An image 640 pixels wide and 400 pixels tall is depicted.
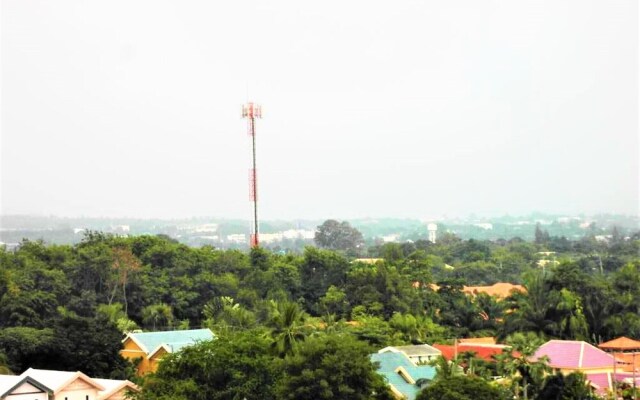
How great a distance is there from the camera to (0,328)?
3631 centimetres

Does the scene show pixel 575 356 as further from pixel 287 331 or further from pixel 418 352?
pixel 287 331

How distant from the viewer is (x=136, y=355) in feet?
→ 111

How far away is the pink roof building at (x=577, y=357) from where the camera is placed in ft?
101

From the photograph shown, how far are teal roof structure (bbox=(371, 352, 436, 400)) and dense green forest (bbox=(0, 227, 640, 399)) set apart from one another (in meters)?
1.52

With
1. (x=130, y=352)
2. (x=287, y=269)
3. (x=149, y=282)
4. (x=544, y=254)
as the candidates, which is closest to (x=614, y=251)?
(x=544, y=254)

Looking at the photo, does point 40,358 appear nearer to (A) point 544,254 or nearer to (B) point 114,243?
(B) point 114,243

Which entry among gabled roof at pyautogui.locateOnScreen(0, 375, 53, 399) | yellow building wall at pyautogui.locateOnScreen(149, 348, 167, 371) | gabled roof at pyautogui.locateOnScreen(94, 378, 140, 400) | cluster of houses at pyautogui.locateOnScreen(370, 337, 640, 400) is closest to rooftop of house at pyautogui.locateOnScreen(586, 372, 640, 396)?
cluster of houses at pyautogui.locateOnScreen(370, 337, 640, 400)

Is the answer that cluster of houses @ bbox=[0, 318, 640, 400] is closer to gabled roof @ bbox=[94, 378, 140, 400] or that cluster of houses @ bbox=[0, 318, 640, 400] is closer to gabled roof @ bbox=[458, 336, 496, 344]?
gabled roof @ bbox=[94, 378, 140, 400]

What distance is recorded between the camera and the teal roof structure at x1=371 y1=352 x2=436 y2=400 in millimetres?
28881

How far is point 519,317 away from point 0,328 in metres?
16.8

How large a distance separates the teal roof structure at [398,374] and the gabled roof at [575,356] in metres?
2.98

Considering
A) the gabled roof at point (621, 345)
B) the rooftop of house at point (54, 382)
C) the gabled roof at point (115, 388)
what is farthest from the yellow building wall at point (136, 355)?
the gabled roof at point (621, 345)

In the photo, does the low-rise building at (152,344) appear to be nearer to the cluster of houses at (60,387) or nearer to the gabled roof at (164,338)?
the gabled roof at (164,338)

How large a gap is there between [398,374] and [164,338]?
8011 millimetres
